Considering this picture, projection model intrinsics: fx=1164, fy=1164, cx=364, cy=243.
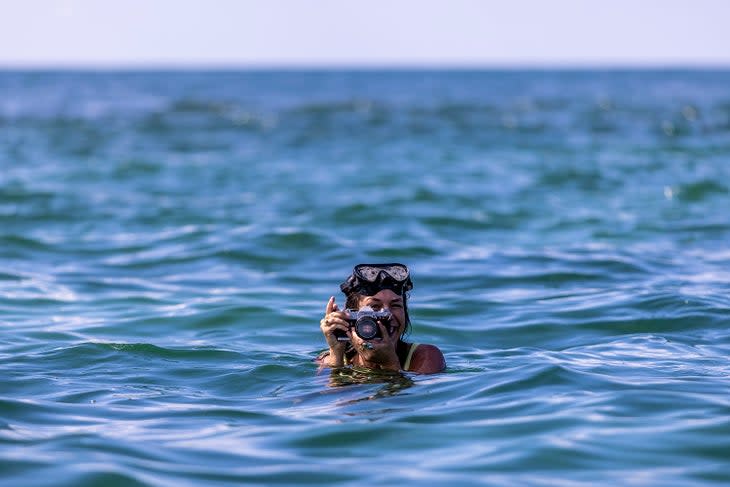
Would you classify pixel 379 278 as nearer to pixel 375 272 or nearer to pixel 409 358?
pixel 375 272

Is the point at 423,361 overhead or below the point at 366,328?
below

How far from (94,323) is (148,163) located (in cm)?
1619

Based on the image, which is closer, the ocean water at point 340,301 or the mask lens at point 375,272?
the ocean water at point 340,301

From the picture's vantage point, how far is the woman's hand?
24.1 ft

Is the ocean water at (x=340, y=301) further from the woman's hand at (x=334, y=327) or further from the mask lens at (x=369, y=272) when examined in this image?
the mask lens at (x=369, y=272)

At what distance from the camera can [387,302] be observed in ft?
24.8

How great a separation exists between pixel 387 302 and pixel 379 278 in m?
0.17

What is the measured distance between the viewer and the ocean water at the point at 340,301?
603 cm

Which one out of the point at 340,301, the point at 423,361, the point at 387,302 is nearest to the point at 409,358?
the point at 423,361

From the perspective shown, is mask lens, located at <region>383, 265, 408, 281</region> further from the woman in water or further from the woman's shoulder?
the woman's shoulder

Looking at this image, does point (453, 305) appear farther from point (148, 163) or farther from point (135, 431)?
point (148, 163)

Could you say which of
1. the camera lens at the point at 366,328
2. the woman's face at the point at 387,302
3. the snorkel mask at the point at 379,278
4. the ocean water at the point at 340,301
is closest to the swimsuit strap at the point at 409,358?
the ocean water at the point at 340,301

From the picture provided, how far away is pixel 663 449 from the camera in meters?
6.03

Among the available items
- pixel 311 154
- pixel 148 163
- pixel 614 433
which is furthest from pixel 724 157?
pixel 614 433
